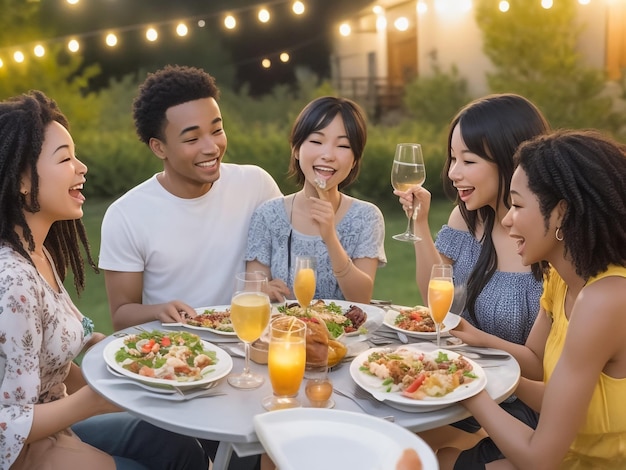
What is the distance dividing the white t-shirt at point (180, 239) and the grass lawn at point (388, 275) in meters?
2.91

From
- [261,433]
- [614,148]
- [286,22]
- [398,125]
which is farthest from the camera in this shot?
[398,125]

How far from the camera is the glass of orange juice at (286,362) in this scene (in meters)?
1.76

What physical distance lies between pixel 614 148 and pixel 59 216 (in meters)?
1.62

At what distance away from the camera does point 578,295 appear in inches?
72.9

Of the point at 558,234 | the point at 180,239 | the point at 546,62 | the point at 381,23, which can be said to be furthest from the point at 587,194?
the point at 546,62

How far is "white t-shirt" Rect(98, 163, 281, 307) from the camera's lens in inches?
115

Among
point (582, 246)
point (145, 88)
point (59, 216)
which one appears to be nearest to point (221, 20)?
point (145, 88)

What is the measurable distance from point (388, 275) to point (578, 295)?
5735 millimetres

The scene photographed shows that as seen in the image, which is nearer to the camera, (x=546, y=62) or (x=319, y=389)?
(x=319, y=389)

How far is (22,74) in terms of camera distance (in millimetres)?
8805

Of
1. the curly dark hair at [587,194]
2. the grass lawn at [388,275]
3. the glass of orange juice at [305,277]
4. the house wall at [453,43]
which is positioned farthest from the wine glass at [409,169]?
the house wall at [453,43]

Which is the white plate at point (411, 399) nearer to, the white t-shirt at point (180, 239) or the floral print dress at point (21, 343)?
the floral print dress at point (21, 343)

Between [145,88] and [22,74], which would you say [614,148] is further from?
[22,74]

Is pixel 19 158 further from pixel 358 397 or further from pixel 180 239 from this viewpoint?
pixel 358 397
